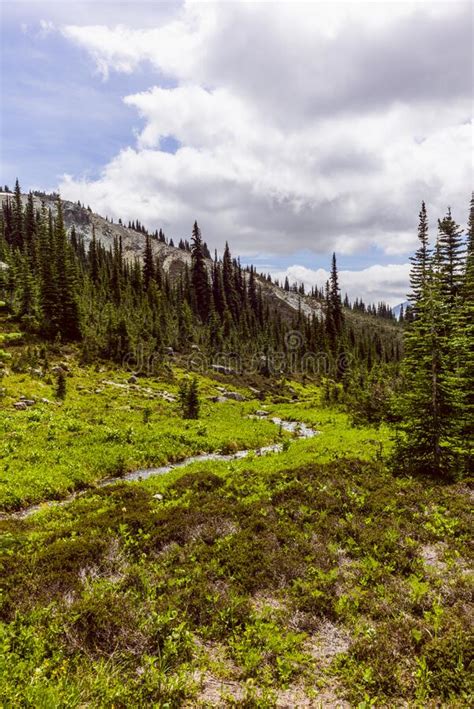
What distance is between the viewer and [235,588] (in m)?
9.21

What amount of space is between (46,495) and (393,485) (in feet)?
48.0

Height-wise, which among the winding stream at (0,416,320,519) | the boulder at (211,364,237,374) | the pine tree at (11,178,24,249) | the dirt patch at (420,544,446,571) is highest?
the pine tree at (11,178,24,249)

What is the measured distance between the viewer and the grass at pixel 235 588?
6484mm

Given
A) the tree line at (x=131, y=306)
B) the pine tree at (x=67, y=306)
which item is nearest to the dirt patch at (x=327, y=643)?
the tree line at (x=131, y=306)

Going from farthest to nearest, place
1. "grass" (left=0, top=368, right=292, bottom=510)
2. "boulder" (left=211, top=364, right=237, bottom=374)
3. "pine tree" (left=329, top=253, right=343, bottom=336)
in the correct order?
"pine tree" (left=329, top=253, right=343, bottom=336), "boulder" (left=211, top=364, right=237, bottom=374), "grass" (left=0, top=368, right=292, bottom=510)

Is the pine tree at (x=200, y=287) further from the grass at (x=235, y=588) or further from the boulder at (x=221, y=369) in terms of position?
the grass at (x=235, y=588)

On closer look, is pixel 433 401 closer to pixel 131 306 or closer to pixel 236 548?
pixel 236 548

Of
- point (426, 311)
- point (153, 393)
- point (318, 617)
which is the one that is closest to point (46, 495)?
point (318, 617)

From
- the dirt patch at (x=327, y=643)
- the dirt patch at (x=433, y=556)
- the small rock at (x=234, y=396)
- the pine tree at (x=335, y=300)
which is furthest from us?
Answer: the pine tree at (x=335, y=300)

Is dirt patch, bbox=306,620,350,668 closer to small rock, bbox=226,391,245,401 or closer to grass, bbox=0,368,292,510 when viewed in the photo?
grass, bbox=0,368,292,510

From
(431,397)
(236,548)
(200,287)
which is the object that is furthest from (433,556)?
(200,287)

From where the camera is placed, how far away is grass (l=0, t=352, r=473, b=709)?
648 centimetres

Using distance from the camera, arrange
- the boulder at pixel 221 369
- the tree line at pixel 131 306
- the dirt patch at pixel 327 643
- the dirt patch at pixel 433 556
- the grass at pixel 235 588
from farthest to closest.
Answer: the boulder at pixel 221 369 → the tree line at pixel 131 306 → the dirt patch at pixel 433 556 → the dirt patch at pixel 327 643 → the grass at pixel 235 588

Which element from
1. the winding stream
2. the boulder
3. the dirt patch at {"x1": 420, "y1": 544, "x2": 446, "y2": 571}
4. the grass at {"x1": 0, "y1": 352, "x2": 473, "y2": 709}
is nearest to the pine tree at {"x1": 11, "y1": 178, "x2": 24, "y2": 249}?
the boulder
